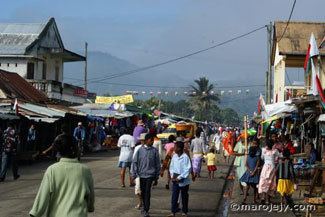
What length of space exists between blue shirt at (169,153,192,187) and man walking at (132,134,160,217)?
0.34 meters

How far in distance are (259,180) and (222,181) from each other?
5.89 metres

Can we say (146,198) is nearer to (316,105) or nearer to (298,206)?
(298,206)

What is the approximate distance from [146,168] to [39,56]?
30410 millimetres

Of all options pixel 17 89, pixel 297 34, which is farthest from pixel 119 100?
pixel 297 34

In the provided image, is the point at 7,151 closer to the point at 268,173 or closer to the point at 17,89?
the point at 268,173

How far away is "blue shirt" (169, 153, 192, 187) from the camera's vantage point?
11258 millimetres

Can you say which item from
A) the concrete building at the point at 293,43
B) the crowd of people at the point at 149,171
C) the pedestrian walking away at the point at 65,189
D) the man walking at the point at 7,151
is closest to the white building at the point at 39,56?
the concrete building at the point at 293,43

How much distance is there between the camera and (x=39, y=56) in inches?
1574

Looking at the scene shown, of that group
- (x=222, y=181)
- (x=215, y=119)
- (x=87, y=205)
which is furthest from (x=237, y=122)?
(x=87, y=205)

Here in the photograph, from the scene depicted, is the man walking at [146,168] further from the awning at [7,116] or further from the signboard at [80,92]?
the signboard at [80,92]

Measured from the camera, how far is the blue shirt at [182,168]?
11.3m

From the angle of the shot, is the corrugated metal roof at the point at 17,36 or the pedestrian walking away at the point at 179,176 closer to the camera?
the pedestrian walking away at the point at 179,176

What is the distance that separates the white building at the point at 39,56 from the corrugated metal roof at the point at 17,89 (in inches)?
147

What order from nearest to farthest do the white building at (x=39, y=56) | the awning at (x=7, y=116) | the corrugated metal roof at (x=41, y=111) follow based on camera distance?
the awning at (x=7, y=116), the corrugated metal roof at (x=41, y=111), the white building at (x=39, y=56)
